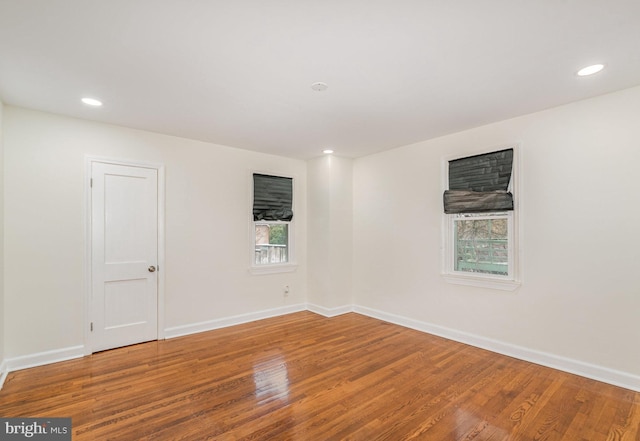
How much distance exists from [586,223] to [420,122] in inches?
74.0

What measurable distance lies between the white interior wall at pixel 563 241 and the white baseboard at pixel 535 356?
0.07 ft

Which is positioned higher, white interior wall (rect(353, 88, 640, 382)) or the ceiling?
the ceiling

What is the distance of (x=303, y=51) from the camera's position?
220 cm

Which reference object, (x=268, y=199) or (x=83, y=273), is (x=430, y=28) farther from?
(x=83, y=273)

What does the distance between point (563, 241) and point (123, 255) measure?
476 centimetres

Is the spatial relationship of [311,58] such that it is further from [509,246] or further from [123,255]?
[123,255]

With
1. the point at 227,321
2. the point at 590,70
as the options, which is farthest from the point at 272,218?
the point at 590,70

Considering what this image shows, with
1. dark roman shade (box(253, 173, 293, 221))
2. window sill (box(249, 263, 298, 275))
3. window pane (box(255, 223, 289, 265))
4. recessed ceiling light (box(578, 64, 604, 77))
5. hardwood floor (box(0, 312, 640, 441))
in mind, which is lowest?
hardwood floor (box(0, 312, 640, 441))

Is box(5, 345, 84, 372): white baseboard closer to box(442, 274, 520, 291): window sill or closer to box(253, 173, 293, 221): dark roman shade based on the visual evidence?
box(253, 173, 293, 221): dark roman shade

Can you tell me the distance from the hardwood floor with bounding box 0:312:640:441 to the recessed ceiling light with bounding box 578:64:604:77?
8.54 ft

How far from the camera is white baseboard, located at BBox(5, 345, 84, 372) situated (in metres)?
3.14

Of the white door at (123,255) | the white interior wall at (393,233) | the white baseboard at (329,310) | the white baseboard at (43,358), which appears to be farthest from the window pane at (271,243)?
the white baseboard at (43,358)

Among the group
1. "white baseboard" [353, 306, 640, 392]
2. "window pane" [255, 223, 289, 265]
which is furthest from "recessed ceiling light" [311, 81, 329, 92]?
"white baseboard" [353, 306, 640, 392]

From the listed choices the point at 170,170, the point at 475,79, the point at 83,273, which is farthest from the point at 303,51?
the point at 83,273
